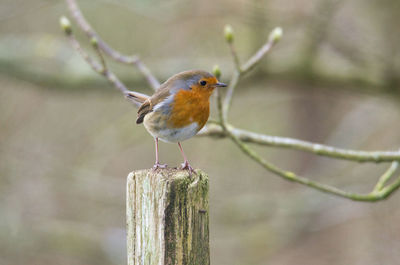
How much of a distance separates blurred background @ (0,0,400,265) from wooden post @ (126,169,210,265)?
143 inches

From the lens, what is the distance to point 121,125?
6.91m

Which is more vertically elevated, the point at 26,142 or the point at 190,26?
the point at 190,26

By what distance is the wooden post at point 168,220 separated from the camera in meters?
1.97

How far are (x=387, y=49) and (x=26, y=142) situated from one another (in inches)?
197

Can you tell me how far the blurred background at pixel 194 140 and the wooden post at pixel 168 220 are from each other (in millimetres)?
3643

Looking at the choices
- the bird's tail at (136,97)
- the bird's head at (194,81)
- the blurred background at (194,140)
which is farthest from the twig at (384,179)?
the blurred background at (194,140)

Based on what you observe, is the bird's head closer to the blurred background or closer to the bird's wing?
the bird's wing

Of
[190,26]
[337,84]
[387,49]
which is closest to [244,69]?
[337,84]

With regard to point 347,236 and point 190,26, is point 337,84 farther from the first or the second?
point 347,236

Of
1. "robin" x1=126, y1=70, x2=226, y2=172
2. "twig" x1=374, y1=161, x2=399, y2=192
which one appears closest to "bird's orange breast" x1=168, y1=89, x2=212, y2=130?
"robin" x1=126, y1=70, x2=226, y2=172

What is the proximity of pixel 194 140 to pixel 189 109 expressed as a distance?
621 centimetres

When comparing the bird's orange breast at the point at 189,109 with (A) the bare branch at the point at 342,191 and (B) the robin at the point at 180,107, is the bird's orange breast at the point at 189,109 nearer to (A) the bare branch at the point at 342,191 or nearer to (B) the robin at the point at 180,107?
(B) the robin at the point at 180,107

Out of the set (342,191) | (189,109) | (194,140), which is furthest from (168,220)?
(194,140)

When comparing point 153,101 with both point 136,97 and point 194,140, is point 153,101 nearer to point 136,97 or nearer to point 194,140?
point 136,97
